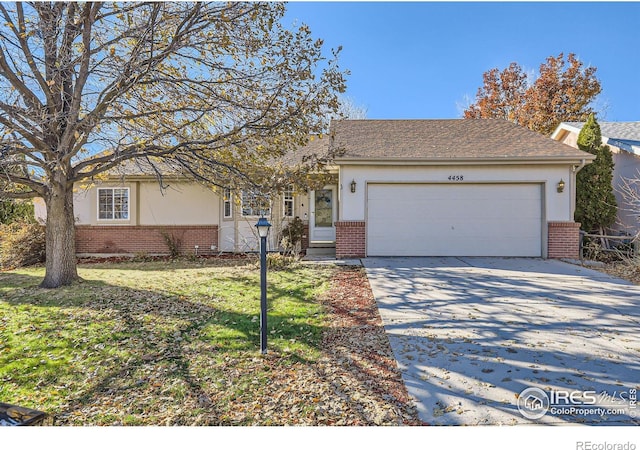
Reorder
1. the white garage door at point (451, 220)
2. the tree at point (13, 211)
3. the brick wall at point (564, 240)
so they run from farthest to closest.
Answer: the tree at point (13, 211) → the white garage door at point (451, 220) → the brick wall at point (564, 240)

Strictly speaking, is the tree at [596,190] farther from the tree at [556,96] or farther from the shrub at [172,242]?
the shrub at [172,242]

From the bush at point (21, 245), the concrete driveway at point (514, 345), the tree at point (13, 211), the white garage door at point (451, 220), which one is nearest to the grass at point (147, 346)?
the concrete driveway at point (514, 345)

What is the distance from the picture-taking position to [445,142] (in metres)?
11.3

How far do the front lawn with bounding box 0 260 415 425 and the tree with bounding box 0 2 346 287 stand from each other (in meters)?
2.40

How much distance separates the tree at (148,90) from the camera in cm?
586

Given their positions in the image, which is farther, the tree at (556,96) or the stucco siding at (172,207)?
the tree at (556,96)

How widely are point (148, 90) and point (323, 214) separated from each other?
6.72m

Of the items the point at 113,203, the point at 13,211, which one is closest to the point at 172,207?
the point at 113,203

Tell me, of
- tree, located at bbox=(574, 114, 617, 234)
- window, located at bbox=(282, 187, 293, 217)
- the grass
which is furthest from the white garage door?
the grass

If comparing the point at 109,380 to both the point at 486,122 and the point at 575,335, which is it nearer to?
the point at 575,335

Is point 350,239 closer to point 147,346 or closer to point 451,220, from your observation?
point 451,220

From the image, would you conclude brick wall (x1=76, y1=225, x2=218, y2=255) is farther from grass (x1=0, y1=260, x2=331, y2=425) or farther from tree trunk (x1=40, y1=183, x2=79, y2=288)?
tree trunk (x1=40, y1=183, x2=79, y2=288)

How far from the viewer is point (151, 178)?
12.0m

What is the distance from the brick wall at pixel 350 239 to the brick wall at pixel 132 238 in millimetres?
5259
